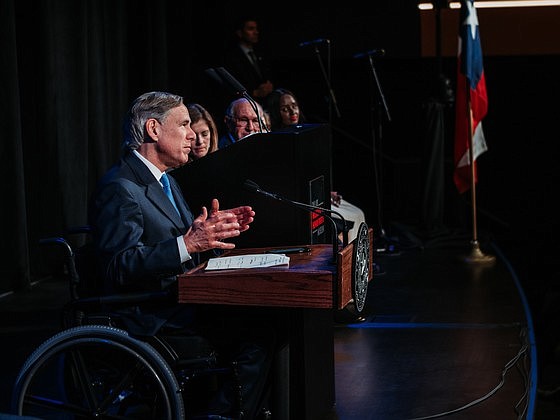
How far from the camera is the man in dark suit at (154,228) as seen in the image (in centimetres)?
275

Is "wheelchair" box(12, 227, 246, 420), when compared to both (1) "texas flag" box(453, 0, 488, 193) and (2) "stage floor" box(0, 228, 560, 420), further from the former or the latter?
(1) "texas flag" box(453, 0, 488, 193)

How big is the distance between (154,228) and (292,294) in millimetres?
494

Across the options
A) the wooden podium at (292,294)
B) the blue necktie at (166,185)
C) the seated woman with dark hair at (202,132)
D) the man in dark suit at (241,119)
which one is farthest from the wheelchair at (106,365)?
the man in dark suit at (241,119)

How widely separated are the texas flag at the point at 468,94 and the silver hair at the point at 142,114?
14.3 ft

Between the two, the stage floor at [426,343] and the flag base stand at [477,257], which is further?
the flag base stand at [477,257]

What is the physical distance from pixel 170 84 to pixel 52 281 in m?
2.75

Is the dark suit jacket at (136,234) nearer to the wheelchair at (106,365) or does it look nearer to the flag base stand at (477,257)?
the wheelchair at (106,365)

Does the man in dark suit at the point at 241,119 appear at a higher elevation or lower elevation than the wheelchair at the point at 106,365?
higher

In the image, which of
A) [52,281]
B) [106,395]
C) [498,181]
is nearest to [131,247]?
[106,395]

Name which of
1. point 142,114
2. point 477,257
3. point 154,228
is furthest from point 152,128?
point 477,257

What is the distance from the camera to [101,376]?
2.78 meters

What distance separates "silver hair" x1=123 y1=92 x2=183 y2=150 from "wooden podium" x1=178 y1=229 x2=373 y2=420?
0.44 m

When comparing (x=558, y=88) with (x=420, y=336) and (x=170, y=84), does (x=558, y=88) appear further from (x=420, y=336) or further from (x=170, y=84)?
(x=420, y=336)

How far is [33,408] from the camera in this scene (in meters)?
3.64
